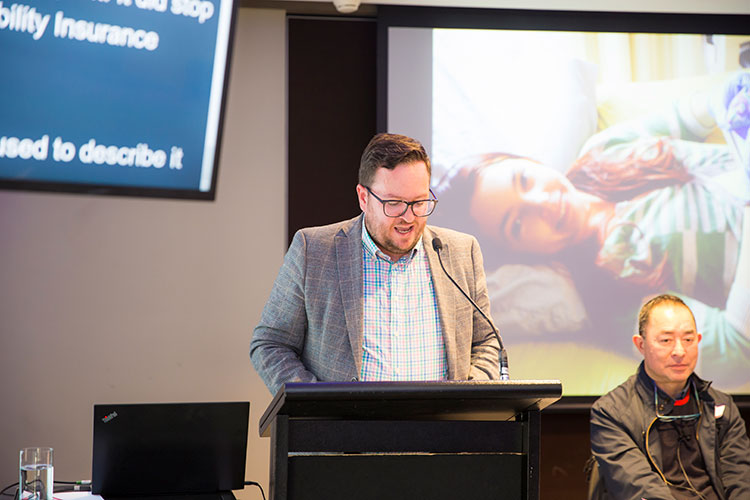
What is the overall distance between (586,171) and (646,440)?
1463 mm

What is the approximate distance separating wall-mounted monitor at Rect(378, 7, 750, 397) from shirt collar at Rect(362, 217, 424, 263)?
168 centimetres

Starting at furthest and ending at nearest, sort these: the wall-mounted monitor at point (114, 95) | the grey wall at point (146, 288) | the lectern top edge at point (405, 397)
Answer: the grey wall at point (146, 288)
the wall-mounted monitor at point (114, 95)
the lectern top edge at point (405, 397)

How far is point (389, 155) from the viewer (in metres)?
2.05

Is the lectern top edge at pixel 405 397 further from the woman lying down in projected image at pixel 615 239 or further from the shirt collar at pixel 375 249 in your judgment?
the woman lying down in projected image at pixel 615 239

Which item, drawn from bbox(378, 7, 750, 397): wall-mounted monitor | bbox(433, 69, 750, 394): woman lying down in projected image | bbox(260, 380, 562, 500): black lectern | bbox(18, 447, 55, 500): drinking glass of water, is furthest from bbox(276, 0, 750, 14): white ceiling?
bbox(260, 380, 562, 500): black lectern

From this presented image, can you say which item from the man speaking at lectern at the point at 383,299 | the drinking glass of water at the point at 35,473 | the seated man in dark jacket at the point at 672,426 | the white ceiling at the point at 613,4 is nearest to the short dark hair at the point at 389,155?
the man speaking at lectern at the point at 383,299

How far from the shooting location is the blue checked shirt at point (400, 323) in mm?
2125

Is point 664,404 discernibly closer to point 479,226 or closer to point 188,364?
point 479,226

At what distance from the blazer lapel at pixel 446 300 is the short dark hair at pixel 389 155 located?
0.77ft

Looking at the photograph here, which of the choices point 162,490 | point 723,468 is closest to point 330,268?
point 162,490

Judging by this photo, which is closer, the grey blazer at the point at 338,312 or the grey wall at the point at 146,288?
the grey blazer at the point at 338,312

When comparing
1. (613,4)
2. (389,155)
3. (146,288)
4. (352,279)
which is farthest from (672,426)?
(146,288)

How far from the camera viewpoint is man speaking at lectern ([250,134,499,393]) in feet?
6.77

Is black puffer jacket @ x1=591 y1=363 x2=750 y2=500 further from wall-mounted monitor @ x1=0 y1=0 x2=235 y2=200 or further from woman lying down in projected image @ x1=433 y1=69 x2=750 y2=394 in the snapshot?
wall-mounted monitor @ x1=0 y1=0 x2=235 y2=200
